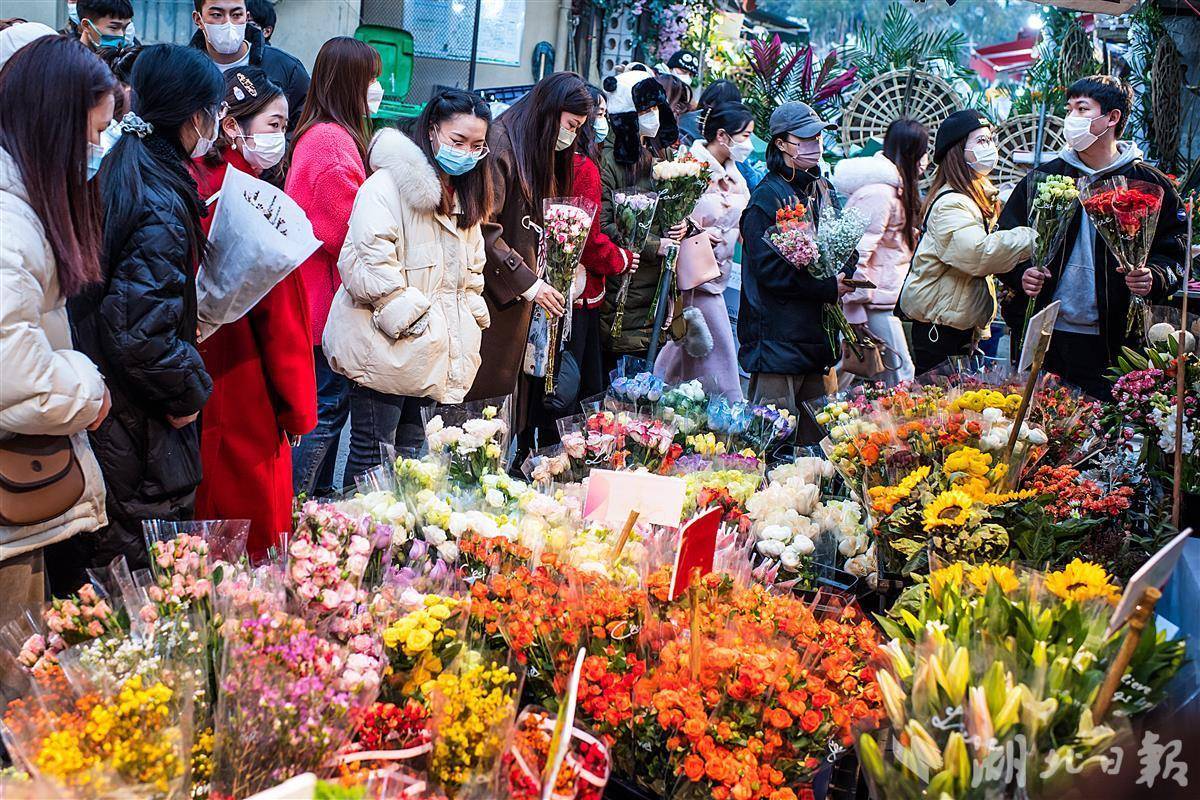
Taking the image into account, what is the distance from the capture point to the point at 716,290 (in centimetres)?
705

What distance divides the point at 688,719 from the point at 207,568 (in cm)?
102

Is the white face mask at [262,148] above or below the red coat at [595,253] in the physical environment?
above

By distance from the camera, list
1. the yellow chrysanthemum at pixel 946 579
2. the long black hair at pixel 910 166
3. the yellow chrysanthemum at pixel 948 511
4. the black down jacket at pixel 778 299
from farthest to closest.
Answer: the long black hair at pixel 910 166 → the black down jacket at pixel 778 299 → the yellow chrysanthemum at pixel 948 511 → the yellow chrysanthemum at pixel 946 579

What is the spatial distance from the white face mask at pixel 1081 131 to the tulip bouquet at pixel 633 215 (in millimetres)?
2020

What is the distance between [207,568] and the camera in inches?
98.3

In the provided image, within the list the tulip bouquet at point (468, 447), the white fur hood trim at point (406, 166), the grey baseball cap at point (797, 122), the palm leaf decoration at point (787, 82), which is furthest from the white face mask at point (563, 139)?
the palm leaf decoration at point (787, 82)

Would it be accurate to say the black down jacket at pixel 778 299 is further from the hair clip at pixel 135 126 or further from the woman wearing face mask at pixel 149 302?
the hair clip at pixel 135 126

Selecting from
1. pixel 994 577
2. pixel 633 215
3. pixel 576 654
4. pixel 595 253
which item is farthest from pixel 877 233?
pixel 576 654

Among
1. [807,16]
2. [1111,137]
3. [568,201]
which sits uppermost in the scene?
[807,16]

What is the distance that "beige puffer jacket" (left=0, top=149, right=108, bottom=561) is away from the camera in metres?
2.55

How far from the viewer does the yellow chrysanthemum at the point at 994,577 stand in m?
2.37

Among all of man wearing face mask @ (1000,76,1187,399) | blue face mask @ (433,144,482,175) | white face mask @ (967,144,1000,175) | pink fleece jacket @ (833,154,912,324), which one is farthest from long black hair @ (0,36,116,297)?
pink fleece jacket @ (833,154,912,324)

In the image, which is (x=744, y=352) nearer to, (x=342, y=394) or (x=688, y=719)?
(x=342, y=394)

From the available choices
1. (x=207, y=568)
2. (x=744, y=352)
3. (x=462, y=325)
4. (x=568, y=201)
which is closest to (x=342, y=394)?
(x=462, y=325)
